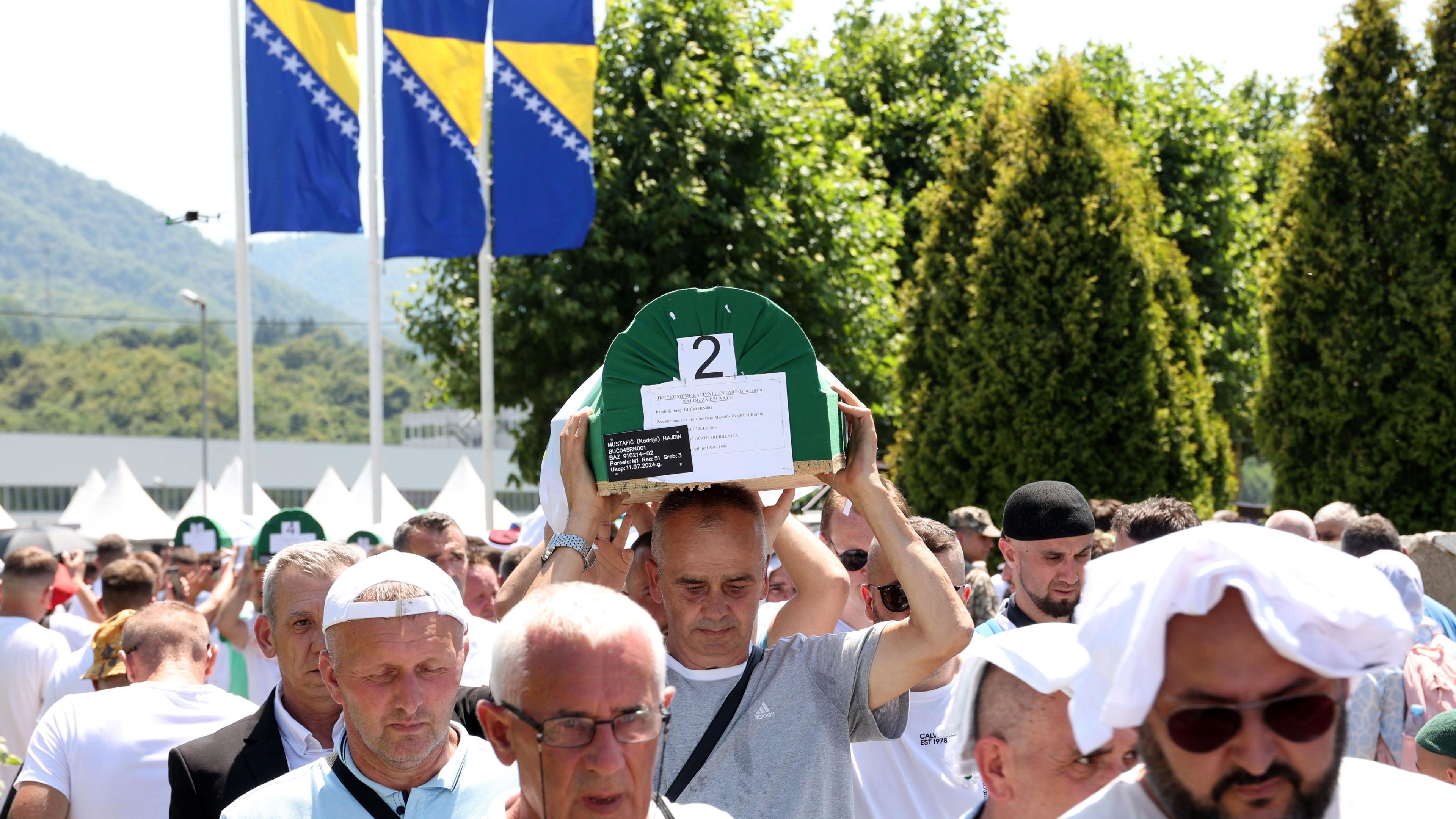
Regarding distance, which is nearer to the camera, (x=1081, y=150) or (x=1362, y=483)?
(x=1362, y=483)

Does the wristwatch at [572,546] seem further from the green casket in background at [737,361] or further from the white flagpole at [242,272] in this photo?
the white flagpole at [242,272]

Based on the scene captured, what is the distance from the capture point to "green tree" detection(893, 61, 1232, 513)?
55.0ft

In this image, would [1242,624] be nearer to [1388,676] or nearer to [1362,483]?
[1388,676]

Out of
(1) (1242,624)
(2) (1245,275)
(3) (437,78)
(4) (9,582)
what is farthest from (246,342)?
(2) (1245,275)

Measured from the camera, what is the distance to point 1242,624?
1.94m

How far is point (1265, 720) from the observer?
75.0 inches

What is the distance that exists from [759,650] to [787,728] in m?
0.26

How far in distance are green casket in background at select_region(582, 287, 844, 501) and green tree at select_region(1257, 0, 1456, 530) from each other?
13671 mm

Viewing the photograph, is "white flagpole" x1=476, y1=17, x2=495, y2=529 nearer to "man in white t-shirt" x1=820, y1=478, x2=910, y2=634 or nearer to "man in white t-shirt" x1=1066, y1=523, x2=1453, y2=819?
"man in white t-shirt" x1=820, y1=478, x2=910, y2=634

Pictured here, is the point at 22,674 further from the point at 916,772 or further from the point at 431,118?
the point at 431,118

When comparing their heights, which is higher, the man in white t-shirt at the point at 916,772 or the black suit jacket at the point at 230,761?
the black suit jacket at the point at 230,761

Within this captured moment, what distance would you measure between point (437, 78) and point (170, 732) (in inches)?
445

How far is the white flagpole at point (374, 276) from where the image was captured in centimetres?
1519

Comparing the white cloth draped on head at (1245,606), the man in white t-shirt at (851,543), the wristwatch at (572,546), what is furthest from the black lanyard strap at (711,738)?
the man in white t-shirt at (851,543)
